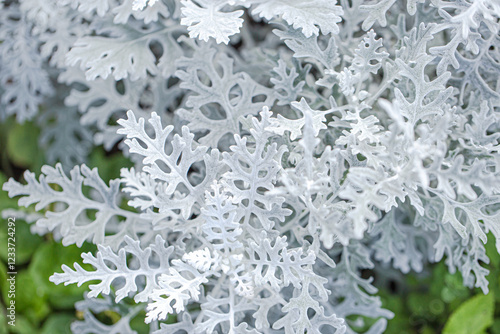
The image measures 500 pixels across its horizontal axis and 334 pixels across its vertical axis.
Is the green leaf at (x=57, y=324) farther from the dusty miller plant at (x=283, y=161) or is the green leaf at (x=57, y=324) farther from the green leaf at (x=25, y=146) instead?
the green leaf at (x=25, y=146)

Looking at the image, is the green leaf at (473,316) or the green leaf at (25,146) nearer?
the green leaf at (473,316)

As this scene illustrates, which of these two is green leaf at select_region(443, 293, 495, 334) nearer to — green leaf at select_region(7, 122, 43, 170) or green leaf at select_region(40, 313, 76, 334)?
green leaf at select_region(40, 313, 76, 334)

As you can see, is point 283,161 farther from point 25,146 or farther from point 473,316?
point 25,146

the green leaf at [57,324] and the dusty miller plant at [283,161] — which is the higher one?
the dusty miller plant at [283,161]

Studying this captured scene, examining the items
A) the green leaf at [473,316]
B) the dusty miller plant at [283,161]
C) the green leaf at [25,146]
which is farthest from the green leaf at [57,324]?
the green leaf at [473,316]

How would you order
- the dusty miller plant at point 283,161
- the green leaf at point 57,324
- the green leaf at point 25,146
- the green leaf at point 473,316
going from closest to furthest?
the dusty miller plant at point 283,161 → the green leaf at point 473,316 → the green leaf at point 57,324 → the green leaf at point 25,146

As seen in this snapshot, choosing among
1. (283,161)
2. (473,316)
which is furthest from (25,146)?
(473,316)

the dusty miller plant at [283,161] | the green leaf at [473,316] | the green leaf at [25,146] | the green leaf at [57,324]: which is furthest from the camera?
the green leaf at [25,146]

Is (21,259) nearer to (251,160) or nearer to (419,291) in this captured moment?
(251,160)

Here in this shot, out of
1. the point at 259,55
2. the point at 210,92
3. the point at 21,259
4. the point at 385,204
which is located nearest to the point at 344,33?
the point at 259,55
